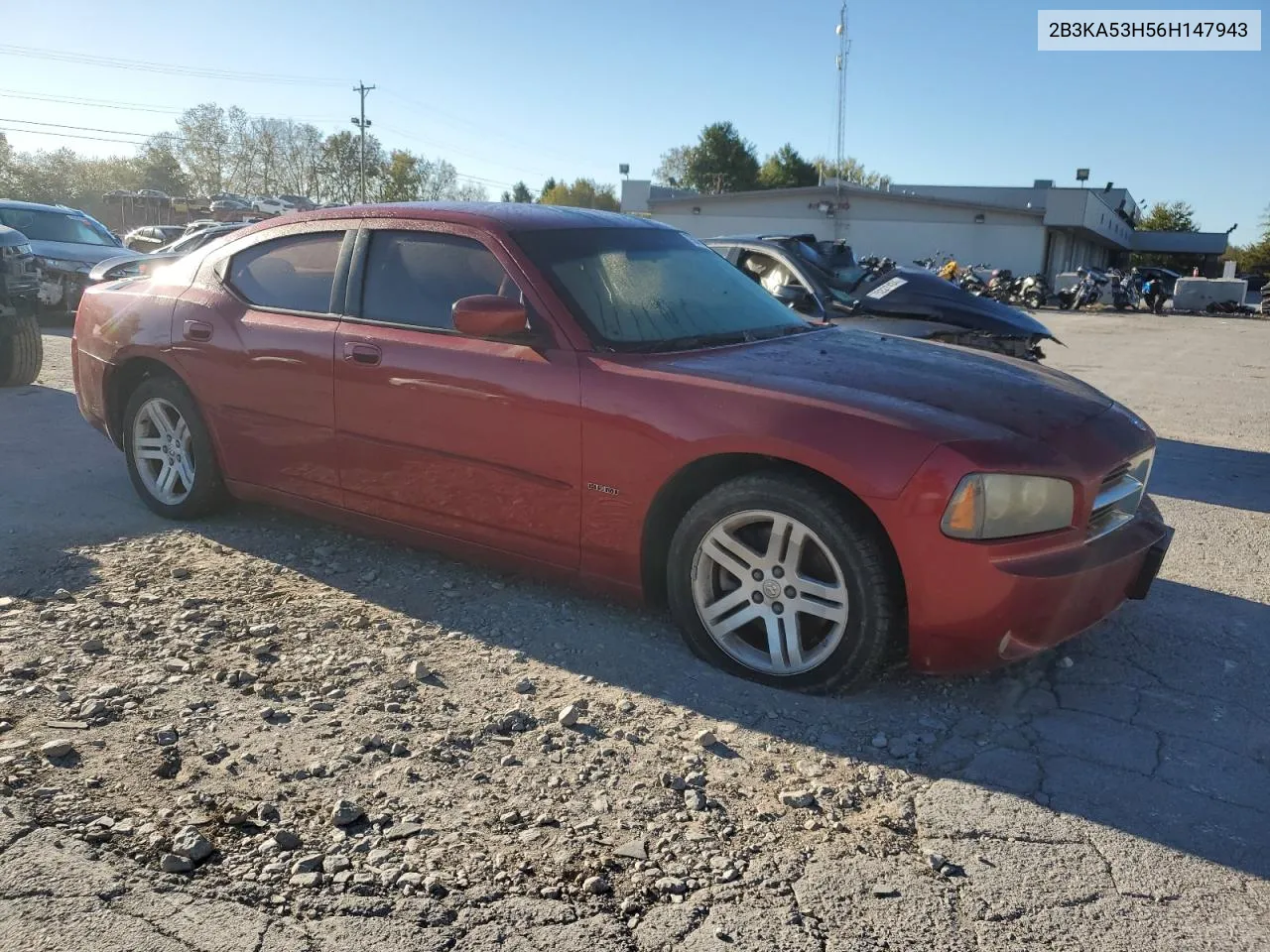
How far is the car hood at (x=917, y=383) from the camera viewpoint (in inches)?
131

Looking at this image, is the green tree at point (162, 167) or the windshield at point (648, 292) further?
the green tree at point (162, 167)

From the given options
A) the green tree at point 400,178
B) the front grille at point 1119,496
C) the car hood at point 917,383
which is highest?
the green tree at point 400,178

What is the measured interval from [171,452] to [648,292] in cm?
268

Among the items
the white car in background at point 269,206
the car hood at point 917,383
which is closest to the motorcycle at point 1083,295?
the car hood at point 917,383

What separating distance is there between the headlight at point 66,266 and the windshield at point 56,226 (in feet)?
1.91

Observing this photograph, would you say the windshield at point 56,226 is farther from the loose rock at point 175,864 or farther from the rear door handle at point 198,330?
the loose rock at point 175,864

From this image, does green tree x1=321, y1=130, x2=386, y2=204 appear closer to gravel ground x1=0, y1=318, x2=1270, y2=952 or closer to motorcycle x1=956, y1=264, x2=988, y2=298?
motorcycle x1=956, y1=264, x2=988, y2=298

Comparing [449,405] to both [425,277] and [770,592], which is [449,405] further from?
[770,592]

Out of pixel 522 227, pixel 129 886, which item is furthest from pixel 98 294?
pixel 129 886

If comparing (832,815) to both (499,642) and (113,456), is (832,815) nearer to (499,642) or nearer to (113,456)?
(499,642)

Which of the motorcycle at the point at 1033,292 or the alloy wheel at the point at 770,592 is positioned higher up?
the motorcycle at the point at 1033,292

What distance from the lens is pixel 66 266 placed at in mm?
14008

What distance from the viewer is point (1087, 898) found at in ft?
7.81

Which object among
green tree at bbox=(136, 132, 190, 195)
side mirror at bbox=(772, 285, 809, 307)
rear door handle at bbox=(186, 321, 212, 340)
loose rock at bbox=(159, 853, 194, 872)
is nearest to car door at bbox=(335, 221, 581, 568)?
rear door handle at bbox=(186, 321, 212, 340)
